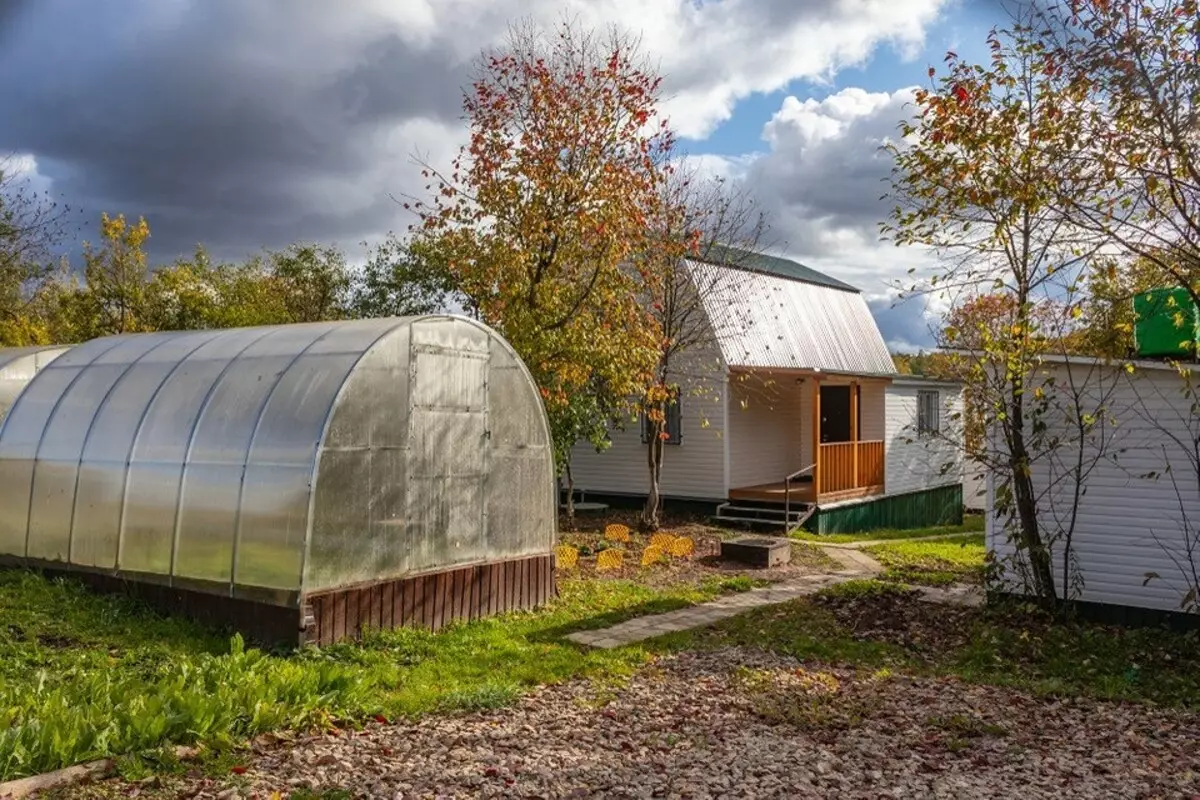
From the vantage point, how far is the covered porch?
779 inches

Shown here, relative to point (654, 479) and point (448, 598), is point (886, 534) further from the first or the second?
point (448, 598)

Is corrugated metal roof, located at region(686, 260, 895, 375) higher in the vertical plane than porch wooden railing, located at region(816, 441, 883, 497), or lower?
higher

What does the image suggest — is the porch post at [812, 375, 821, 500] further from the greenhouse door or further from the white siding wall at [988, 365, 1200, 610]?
the greenhouse door

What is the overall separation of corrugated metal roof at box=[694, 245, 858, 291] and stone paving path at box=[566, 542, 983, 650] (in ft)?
24.2

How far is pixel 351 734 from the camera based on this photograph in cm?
644

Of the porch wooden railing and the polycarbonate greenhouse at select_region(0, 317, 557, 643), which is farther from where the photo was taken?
the porch wooden railing

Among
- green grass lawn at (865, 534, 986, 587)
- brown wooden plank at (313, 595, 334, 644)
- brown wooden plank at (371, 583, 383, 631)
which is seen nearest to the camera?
brown wooden plank at (313, 595, 334, 644)

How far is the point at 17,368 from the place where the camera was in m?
17.2

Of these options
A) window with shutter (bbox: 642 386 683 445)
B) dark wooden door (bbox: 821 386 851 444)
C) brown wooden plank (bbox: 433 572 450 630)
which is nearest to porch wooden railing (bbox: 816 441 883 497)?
dark wooden door (bbox: 821 386 851 444)

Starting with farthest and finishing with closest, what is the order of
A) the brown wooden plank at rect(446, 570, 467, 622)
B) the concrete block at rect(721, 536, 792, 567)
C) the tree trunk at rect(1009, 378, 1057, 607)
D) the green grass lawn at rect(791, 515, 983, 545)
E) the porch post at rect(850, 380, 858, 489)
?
1. the porch post at rect(850, 380, 858, 489)
2. the green grass lawn at rect(791, 515, 983, 545)
3. the concrete block at rect(721, 536, 792, 567)
4. the tree trunk at rect(1009, 378, 1057, 607)
5. the brown wooden plank at rect(446, 570, 467, 622)

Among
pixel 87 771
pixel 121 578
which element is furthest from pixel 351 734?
pixel 121 578

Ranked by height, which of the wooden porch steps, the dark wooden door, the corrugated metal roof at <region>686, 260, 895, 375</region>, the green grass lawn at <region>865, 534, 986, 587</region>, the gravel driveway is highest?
the corrugated metal roof at <region>686, 260, 895, 375</region>

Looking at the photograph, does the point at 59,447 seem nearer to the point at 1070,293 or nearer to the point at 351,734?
the point at 351,734

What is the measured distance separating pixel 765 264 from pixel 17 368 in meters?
16.2
